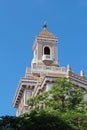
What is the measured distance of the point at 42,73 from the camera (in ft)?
236

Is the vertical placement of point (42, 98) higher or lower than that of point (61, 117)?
higher

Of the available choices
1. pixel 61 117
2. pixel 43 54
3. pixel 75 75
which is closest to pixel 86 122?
pixel 61 117

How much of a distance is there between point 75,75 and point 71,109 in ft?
57.6

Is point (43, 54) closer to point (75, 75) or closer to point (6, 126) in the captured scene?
point (75, 75)

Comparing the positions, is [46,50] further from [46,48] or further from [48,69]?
[48,69]

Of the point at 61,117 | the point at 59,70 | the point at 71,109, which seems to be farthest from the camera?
the point at 59,70

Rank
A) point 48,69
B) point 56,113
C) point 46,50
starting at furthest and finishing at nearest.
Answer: point 46,50 → point 48,69 → point 56,113

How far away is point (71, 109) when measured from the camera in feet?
157

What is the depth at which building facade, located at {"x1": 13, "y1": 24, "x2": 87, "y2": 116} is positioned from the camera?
6456 centimetres

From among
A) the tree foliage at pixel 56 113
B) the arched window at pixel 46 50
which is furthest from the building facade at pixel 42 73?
the tree foliage at pixel 56 113

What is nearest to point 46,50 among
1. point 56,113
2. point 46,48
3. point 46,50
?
point 46,50

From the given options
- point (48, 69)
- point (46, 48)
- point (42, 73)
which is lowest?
point (42, 73)

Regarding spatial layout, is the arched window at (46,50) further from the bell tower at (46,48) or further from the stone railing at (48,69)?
the stone railing at (48,69)

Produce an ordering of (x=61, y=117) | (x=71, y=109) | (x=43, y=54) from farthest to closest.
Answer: (x=43, y=54) → (x=71, y=109) → (x=61, y=117)
